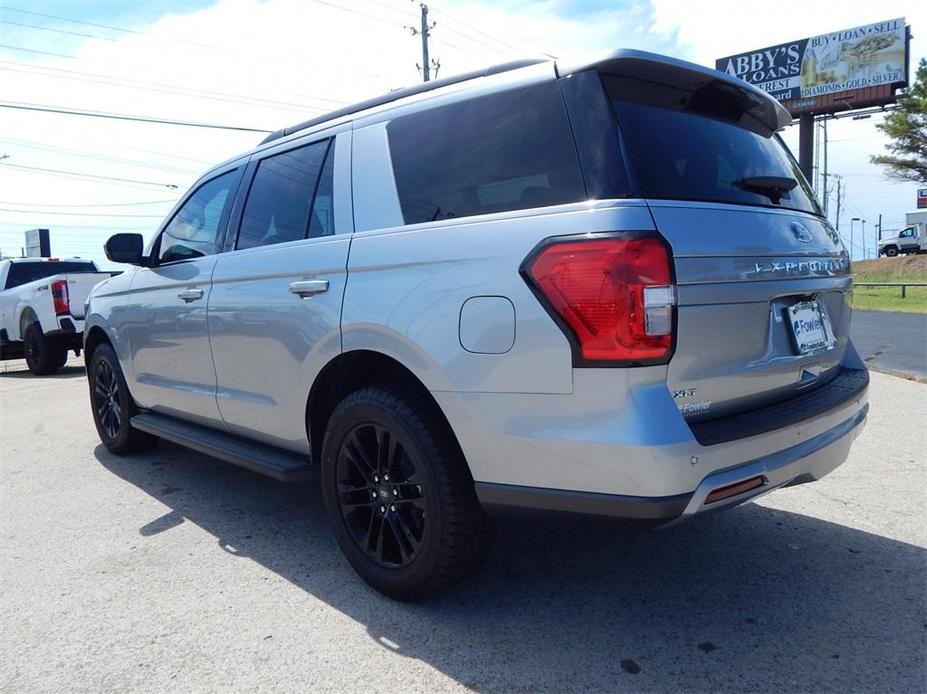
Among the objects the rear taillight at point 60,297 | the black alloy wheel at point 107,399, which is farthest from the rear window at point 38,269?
the black alloy wheel at point 107,399

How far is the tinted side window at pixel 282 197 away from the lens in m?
3.36

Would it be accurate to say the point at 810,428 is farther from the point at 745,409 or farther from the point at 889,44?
the point at 889,44

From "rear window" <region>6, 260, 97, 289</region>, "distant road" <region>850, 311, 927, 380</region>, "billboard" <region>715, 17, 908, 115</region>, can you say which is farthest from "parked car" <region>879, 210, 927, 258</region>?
"rear window" <region>6, 260, 97, 289</region>

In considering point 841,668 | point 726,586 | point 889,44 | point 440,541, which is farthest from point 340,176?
point 889,44

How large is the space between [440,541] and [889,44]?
4329cm

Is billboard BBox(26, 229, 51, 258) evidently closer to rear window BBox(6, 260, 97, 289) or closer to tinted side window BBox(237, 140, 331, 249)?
rear window BBox(6, 260, 97, 289)

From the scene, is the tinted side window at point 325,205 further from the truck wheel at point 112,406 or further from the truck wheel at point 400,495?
the truck wheel at point 112,406

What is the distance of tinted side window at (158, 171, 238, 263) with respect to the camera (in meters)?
4.01

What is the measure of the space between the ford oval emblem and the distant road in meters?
5.80

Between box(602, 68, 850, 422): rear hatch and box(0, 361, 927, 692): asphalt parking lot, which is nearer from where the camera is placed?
box(602, 68, 850, 422): rear hatch

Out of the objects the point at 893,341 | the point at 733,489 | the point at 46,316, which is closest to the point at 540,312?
the point at 733,489

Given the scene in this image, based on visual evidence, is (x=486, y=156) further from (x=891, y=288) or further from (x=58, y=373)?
(x=891, y=288)

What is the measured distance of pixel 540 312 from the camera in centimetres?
222

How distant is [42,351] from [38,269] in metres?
2.52
